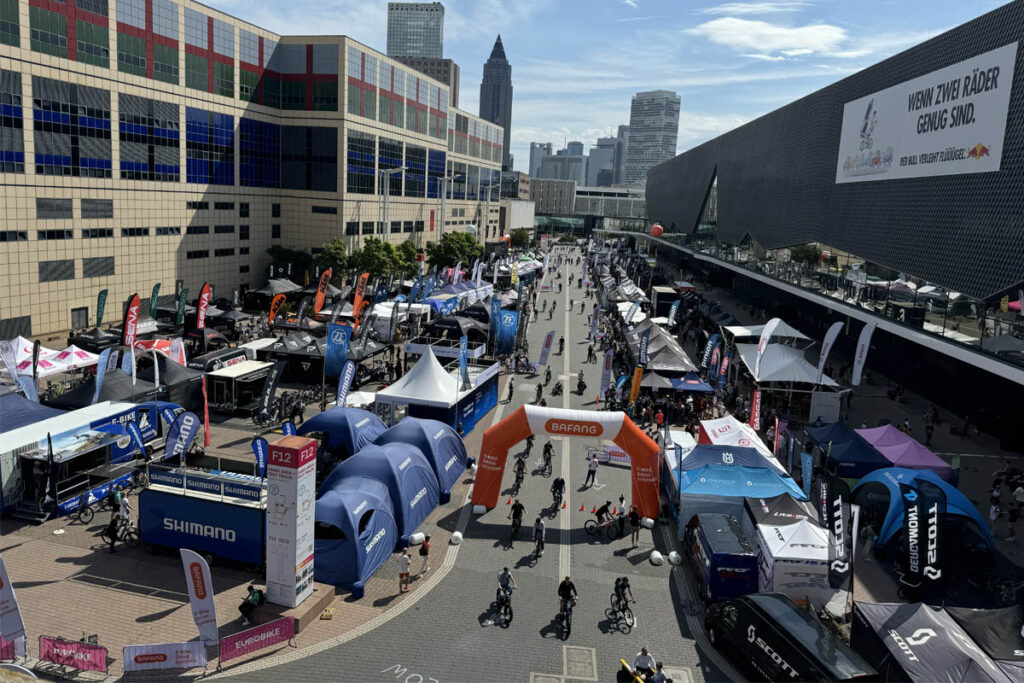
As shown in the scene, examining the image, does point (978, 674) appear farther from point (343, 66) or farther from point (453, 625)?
point (343, 66)

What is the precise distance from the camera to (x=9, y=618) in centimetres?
1158

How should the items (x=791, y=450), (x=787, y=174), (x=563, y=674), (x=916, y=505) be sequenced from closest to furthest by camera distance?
(x=563, y=674) < (x=916, y=505) < (x=791, y=450) < (x=787, y=174)

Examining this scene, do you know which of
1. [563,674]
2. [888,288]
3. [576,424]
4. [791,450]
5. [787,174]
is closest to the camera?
[563,674]

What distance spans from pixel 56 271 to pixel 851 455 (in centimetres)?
4169

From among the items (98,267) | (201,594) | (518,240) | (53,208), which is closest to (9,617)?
(201,594)

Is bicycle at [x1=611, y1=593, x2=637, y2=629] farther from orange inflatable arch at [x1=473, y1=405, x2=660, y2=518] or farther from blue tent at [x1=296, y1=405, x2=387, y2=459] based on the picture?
blue tent at [x1=296, y1=405, x2=387, y2=459]

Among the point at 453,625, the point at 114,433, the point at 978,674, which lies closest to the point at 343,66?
the point at 114,433

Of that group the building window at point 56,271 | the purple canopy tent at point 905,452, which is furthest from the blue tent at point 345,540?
the building window at point 56,271

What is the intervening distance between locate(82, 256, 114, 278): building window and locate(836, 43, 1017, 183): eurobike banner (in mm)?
44336

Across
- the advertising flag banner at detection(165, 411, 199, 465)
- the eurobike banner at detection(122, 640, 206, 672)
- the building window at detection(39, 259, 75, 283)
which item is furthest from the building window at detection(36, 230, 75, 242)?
the eurobike banner at detection(122, 640, 206, 672)

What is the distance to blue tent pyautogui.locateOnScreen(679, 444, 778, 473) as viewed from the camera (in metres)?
19.0

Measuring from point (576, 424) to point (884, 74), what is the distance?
1124 inches

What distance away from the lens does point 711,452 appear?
19.3m

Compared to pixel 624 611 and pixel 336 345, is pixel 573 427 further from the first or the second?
pixel 336 345
